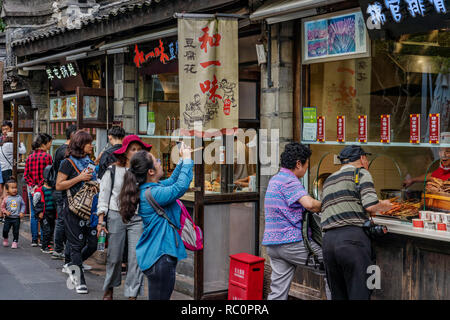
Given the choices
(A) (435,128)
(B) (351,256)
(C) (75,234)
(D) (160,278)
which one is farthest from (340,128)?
(C) (75,234)

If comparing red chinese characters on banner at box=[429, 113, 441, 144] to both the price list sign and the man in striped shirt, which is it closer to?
the price list sign

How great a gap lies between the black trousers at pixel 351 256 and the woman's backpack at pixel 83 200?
3603mm

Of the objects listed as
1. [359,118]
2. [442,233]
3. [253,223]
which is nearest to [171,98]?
[253,223]

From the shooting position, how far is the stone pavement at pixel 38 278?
26.2ft

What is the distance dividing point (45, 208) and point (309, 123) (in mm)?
5073

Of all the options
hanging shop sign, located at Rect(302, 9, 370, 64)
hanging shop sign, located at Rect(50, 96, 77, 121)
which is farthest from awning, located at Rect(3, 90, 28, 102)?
hanging shop sign, located at Rect(302, 9, 370, 64)

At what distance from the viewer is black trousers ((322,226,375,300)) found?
5.59 metres

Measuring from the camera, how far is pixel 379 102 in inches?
312

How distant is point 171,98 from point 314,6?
4677 millimetres

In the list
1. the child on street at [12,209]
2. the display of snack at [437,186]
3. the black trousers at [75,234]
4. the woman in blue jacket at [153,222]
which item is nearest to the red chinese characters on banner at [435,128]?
the display of snack at [437,186]

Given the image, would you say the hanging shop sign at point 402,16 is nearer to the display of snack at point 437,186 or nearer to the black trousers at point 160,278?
the display of snack at point 437,186

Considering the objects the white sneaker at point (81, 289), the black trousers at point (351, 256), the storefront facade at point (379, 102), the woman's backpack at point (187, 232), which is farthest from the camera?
the white sneaker at point (81, 289)

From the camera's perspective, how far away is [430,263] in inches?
243

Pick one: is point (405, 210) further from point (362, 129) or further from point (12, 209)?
point (12, 209)
